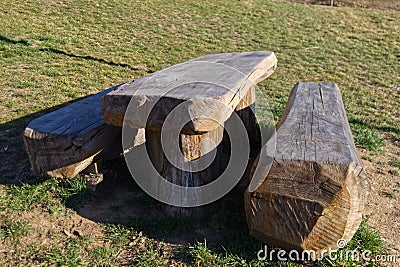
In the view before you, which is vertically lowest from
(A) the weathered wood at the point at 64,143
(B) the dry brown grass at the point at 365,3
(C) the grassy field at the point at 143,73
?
(C) the grassy field at the point at 143,73

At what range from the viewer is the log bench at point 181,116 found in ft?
7.48

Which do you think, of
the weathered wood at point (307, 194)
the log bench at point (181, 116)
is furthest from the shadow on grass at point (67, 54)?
the weathered wood at point (307, 194)

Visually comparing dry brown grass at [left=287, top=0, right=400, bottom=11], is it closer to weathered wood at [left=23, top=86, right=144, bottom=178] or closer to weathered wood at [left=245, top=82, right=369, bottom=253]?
weathered wood at [left=23, top=86, right=144, bottom=178]

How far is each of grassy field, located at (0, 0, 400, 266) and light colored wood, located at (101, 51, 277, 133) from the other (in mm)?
742

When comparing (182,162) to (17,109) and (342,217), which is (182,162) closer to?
(342,217)

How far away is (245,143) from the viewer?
3.80 m

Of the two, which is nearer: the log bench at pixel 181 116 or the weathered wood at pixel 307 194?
the weathered wood at pixel 307 194

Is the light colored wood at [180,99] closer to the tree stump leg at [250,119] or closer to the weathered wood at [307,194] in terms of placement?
the weathered wood at [307,194]

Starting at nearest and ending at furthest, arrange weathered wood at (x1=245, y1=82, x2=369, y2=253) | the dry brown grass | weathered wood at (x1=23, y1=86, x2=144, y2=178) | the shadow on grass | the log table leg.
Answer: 1. weathered wood at (x1=245, y1=82, x2=369, y2=253)
2. the log table leg
3. weathered wood at (x1=23, y1=86, x2=144, y2=178)
4. the shadow on grass
5. the dry brown grass

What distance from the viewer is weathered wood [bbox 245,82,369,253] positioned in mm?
2076

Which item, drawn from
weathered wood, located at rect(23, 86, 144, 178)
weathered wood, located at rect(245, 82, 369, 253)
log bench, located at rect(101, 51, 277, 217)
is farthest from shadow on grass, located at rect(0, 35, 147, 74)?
weathered wood, located at rect(245, 82, 369, 253)

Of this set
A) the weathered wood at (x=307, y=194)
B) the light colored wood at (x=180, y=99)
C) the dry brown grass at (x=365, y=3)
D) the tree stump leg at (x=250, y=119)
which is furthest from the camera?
the dry brown grass at (x=365, y=3)

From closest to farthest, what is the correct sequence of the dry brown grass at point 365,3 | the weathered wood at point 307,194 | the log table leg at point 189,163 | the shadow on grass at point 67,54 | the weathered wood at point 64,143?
the weathered wood at point 307,194 → the log table leg at point 189,163 → the weathered wood at point 64,143 → the shadow on grass at point 67,54 → the dry brown grass at point 365,3

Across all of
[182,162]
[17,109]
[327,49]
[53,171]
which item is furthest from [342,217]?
[327,49]
